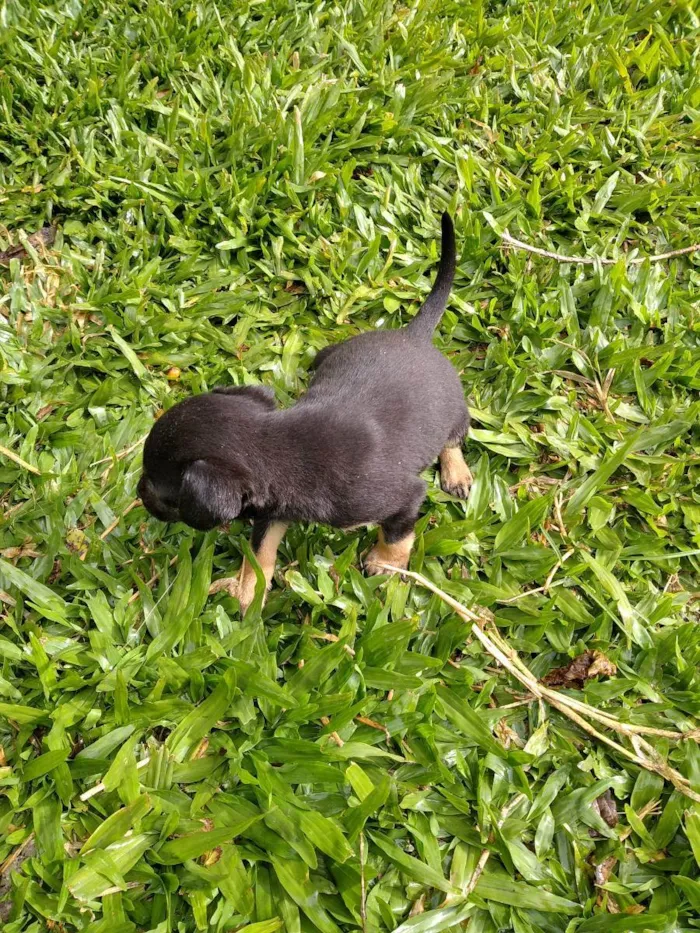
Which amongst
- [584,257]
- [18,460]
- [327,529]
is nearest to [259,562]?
[327,529]

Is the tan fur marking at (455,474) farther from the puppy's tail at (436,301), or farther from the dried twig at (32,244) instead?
the dried twig at (32,244)

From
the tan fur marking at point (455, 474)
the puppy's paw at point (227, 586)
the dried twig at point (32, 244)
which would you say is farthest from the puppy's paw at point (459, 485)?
the dried twig at point (32, 244)

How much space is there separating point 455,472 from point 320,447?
1.02 m

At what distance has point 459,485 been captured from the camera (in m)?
3.47

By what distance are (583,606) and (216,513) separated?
178 cm

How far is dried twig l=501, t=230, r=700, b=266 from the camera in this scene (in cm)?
418

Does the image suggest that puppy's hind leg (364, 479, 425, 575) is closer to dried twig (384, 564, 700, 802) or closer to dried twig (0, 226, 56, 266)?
dried twig (384, 564, 700, 802)

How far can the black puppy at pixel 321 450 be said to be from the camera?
2.50m

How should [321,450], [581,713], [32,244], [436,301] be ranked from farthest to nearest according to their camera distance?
[32,244] < [436,301] < [581,713] < [321,450]

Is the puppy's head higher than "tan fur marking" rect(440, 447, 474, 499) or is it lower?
higher

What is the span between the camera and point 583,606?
316cm

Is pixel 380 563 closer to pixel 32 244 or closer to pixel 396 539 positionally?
pixel 396 539

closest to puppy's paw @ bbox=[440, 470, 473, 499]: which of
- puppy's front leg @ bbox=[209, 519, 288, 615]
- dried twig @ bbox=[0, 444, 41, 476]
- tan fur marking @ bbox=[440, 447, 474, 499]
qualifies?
tan fur marking @ bbox=[440, 447, 474, 499]

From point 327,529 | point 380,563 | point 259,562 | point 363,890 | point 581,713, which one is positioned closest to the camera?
point 363,890
